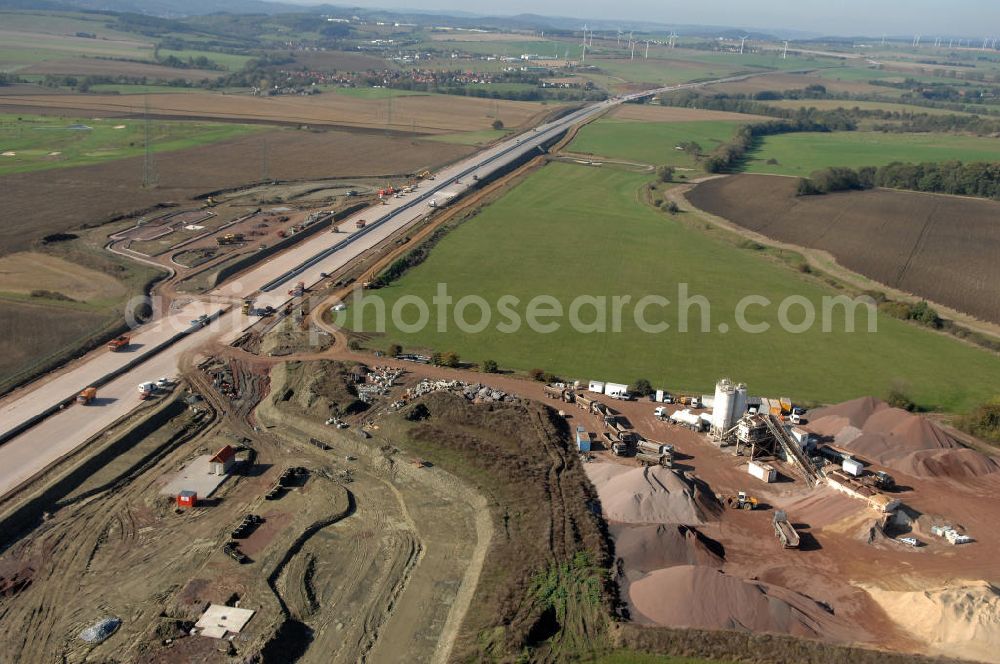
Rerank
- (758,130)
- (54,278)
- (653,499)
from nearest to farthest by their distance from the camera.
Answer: (653,499) < (54,278) < (758,130)

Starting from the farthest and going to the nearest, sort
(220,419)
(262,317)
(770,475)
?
1. (262,317)
2. (220,419)
3. (770,475)

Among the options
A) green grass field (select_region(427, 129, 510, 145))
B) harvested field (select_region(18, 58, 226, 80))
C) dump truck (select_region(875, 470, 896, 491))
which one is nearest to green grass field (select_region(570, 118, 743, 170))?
green grass field (select_region(427, 129, 510, 145))

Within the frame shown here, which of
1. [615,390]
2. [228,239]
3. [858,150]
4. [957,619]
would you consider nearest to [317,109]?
[228,239]

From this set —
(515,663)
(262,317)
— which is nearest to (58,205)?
(262,317)

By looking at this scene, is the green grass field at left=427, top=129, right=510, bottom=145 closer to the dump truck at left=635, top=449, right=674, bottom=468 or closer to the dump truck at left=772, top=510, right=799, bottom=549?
the dump truck at left=635, top=449, right=674, bottom=468

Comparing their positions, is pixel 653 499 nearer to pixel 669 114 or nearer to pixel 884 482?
pixel 884 482

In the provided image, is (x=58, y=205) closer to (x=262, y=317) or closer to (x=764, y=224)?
(x=262, y=317)

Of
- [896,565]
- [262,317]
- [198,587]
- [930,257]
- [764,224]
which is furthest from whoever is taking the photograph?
[764,224]
